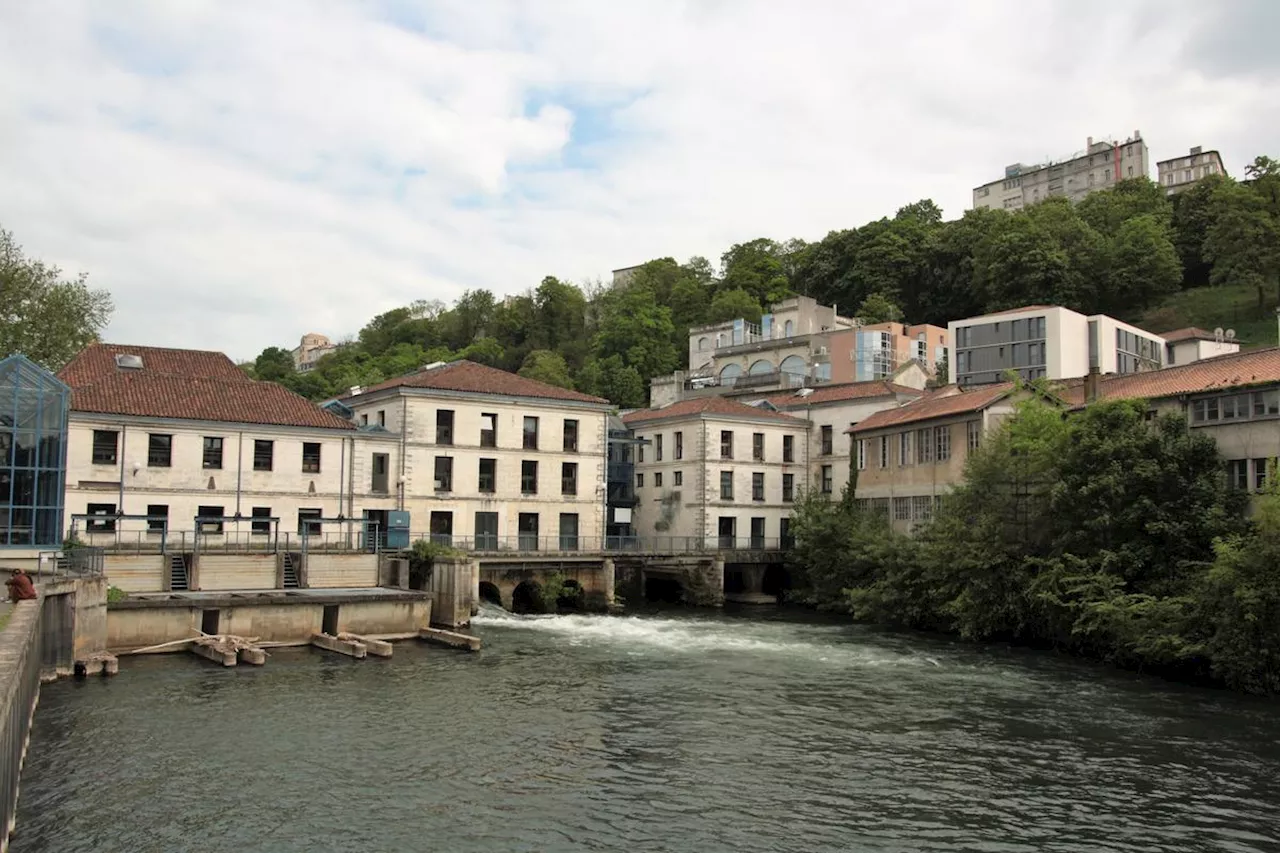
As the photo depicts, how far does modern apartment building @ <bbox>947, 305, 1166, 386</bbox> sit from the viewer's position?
66.9m

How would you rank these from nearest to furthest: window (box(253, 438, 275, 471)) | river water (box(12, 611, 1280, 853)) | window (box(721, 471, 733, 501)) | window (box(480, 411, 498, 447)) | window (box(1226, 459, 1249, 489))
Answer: river water (box(12, 611, 1280, 853)) < window (box(1226, 459, 1249, 489)) < window (box(253, 438, 275, 471)) < window (box(480, 411, 498, 447)) < window (box(721, 471, 733, 501))

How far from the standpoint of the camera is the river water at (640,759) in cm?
1634

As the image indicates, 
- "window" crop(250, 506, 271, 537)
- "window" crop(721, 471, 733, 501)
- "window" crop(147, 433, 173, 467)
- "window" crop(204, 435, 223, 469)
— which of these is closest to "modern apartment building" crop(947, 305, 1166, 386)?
"window" crop(721, 471, 733, 501)

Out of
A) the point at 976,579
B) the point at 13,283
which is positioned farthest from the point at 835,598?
the point at 13,283

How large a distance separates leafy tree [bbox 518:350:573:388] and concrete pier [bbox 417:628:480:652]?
60299 millimetres

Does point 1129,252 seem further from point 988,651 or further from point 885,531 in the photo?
point 988,651

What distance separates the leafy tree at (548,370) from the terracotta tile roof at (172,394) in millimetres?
47953

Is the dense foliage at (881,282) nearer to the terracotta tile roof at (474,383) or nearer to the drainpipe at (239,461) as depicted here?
the terracotta tile roof at (474,383)

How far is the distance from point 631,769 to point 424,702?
765cm

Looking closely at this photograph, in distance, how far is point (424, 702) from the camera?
25.8m

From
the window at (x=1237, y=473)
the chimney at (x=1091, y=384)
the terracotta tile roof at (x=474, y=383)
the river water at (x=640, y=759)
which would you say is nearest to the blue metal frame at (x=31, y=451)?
the river water at (x=640, y=759)

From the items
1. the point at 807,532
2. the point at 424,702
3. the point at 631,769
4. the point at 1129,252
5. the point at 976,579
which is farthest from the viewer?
the point at 1129,252

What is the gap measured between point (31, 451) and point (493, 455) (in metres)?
22.2

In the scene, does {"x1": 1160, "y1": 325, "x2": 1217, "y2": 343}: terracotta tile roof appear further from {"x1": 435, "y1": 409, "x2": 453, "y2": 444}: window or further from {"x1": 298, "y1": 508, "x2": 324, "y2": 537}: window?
{"x1": 298, "y1": 508, "x2": 324, "y2": 537}: window
